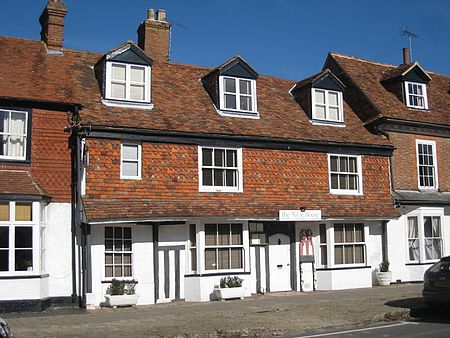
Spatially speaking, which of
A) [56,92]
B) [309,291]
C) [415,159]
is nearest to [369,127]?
[415,159]

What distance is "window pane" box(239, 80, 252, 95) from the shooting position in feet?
71.5

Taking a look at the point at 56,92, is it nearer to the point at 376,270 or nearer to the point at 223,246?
the point at 223,246

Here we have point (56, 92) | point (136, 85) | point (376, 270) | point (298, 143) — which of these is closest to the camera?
point (56, 92)

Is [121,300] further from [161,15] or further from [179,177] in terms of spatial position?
[161,15]

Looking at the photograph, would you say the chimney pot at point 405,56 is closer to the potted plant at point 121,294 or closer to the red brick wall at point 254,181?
the red brick wall at point 254,181

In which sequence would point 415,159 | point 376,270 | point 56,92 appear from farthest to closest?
point 415,159
point 376,270
point 56,92

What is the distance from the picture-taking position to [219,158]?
65.0ft

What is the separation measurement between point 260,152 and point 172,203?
395 cm

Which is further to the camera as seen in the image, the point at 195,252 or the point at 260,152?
the point at 260,152

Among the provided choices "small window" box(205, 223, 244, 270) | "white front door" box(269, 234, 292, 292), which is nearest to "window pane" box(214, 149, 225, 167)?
"small window" box(205, 223, 244, 270)

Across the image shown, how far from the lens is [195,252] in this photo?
18812 mm

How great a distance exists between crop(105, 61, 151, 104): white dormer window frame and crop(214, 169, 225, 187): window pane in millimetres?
3356

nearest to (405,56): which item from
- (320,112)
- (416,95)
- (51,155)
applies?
(416,95)

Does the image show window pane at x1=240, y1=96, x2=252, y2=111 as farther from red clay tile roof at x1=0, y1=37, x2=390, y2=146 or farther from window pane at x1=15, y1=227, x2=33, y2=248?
window pane at x1=15, y1=227, x2=33, y2=248
